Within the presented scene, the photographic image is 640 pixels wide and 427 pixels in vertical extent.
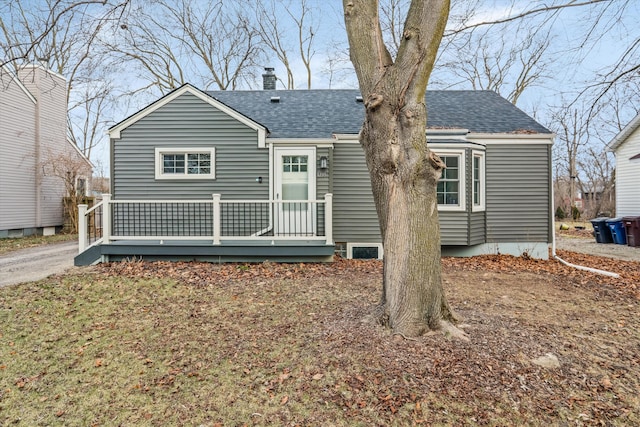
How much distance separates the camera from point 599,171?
26328mm

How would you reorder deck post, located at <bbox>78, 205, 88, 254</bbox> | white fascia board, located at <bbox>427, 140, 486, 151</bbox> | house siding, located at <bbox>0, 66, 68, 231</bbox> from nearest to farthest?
deck post, located at <bbox>78, 205, 88, 254</bbox>
white fascia board, located at <bbox>427, 140, 486, 151</bbox>
house siding, located at <bbox>0, 66, 68, 231</bbox>

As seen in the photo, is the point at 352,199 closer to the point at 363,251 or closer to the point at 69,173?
the point at 363,251

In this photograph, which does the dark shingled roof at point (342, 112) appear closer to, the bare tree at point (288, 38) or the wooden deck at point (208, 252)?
the wooden deck at point (208, 252)

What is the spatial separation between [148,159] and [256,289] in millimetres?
5077

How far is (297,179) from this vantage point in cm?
901

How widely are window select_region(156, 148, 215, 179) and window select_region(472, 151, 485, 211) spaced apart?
664 cm

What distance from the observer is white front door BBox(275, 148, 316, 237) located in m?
8.73

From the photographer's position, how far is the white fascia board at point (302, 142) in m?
8.73

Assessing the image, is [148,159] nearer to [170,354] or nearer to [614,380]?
[170,354]

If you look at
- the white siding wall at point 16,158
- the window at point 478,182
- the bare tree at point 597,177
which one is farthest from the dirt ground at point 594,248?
the white siding wall at point 16,158

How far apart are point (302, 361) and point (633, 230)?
545 inches

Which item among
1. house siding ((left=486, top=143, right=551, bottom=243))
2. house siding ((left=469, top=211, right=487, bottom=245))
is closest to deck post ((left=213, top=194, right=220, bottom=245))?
house siding ((left=469, top=211, right=487, bottom=245))

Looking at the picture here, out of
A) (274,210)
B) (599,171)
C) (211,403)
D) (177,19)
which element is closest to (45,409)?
(211,403)

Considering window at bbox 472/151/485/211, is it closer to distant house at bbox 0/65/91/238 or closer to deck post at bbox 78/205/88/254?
deck post at bbox 78/205/88/254
